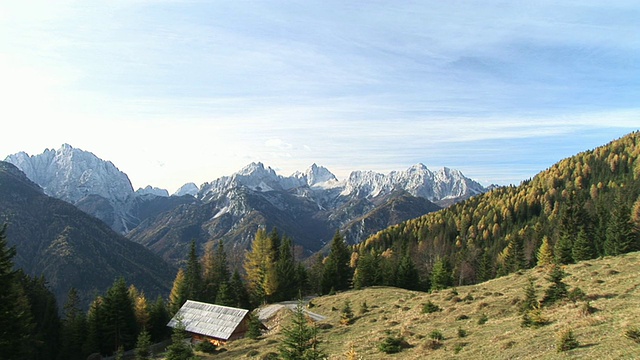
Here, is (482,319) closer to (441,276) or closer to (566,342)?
(566,342)

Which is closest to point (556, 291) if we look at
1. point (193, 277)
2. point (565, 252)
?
point (565, 252)

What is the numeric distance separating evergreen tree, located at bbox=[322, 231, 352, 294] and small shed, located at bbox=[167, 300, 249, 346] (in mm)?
31702

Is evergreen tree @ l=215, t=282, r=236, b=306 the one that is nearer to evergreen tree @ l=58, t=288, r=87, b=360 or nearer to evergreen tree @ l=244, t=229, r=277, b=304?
evergreen tree @ l=244, t=229, r=277, b=304

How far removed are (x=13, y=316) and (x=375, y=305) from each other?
43306 mm

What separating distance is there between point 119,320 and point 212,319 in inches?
841

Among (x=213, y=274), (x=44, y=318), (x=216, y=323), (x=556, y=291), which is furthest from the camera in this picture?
(x=213, y=274)

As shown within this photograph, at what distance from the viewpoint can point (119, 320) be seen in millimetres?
70188

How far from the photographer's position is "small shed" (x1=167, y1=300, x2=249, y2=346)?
5688cm

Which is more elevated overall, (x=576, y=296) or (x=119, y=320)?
(x=576, y=296)

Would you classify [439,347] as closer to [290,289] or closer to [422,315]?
[422,315]

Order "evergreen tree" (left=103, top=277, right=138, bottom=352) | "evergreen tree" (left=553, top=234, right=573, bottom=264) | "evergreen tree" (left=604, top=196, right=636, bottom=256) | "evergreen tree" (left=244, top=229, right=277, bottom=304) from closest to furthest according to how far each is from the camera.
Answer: "evergreen tree" (left=103, top=277, right=138, bottom=352)
"evergreen tree" (left=553, top=234, right=573, bottom=264)
"evergreen tree" (left=604, top=196, right=636, bottom=256)
"evergreen tree" (left=244, top=229, right=277, bottom=304)

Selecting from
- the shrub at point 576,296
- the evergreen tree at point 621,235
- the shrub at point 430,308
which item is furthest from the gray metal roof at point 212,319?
the evergreen tree at point 621,235

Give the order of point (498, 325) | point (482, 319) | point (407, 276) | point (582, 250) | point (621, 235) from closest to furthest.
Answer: point (498, 325), point (482, 319), point (582, 250), point (621, 235), point (407, 276)

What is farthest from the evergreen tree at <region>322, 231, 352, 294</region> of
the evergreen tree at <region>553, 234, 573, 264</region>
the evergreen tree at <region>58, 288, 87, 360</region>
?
the evergreen tree at <region>58, 288, 87, 360</region>
